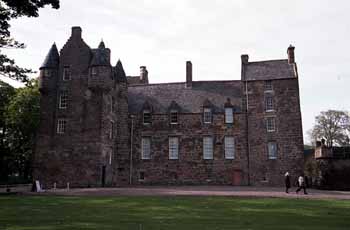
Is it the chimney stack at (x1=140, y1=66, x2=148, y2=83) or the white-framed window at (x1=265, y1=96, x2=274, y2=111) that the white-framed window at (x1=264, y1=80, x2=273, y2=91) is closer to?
the white-framed window at (x1=265, y1=96, x2=274, y2=111)

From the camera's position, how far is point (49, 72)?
130 feet

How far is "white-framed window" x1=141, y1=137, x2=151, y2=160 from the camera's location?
43094 mm

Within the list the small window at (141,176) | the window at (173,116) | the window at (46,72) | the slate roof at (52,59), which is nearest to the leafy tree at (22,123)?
the window at (46,72)

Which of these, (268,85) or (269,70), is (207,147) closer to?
(268,85)

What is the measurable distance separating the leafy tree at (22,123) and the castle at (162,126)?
8956 mm

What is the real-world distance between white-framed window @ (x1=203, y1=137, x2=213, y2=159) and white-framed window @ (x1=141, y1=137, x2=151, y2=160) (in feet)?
20.6

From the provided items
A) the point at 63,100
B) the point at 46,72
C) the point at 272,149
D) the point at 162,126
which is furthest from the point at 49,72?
the point at 272,149

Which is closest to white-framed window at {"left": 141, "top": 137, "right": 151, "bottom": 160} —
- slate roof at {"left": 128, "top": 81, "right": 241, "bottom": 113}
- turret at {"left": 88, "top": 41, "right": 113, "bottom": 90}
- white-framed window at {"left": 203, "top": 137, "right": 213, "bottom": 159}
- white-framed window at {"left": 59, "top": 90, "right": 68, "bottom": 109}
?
slate roof at {"left": 128, "top": 81, "right": 241, "bottom": 113}

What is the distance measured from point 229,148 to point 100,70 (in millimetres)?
16138

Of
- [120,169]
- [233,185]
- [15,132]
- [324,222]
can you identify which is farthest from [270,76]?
[15,132]

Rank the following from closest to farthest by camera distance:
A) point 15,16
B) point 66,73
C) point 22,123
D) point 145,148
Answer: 1. point 15,16
2. point 66,73
3. point 145,148
4. point 22,123

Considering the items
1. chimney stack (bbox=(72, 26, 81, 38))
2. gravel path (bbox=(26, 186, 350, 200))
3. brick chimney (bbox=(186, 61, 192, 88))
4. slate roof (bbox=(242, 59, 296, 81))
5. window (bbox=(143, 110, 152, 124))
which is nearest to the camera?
gravel path (bbox=(26, 186, 350, 200))

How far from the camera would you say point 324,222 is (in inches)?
563

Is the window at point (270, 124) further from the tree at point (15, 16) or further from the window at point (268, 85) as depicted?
the tree at point (15, 16)
